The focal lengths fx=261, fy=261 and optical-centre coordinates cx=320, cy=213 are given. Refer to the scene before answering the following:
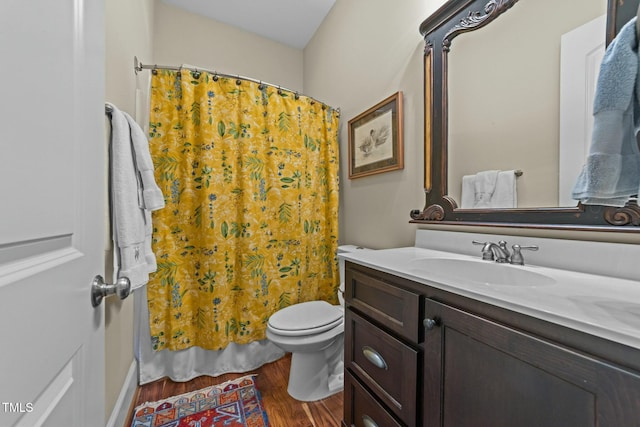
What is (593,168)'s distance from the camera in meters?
0.65

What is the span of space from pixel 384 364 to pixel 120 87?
5.40 feet

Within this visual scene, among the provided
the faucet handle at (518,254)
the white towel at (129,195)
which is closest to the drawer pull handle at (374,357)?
the faucet handle at (518,254)

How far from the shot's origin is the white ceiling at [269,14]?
2.08 metres

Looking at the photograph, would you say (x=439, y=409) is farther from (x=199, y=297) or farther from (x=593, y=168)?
(x=199, y=297)

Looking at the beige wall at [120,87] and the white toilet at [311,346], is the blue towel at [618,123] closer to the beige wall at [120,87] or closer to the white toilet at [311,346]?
the white toilet at [311,346]

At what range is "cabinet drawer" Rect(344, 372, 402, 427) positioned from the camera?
89cm

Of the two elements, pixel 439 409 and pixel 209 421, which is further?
pixel 209 421

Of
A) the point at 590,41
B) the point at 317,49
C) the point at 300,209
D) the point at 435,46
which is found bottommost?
the point at 300,209

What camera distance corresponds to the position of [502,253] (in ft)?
3.17

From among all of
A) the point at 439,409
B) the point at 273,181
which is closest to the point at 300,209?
the point at 273,181

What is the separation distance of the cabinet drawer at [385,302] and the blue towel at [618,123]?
0.55m

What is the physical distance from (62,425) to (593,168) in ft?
3.90

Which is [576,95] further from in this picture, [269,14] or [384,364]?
[269,14]

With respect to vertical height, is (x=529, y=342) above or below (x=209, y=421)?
above
